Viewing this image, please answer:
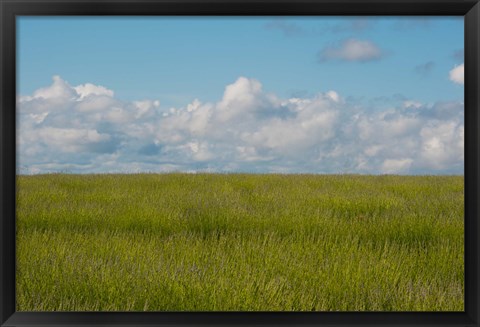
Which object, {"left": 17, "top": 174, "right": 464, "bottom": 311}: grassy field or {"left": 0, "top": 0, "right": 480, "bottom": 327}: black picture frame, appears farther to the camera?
{"left": 17, "top": 174, "right": 464, "bottom": 311}: grassy field

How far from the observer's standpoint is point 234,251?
3693 millimetres

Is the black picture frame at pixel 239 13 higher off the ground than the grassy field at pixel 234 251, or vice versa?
the black picture frame at pixel 239 13

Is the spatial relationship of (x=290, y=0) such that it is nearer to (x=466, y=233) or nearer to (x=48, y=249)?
(x=466, y=233)

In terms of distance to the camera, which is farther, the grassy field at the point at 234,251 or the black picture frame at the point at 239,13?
the grassy field at the point at 234,251

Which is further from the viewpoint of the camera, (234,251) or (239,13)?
(234,251)

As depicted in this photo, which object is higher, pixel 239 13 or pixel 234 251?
pixel 239 13

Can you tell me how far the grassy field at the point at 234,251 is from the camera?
272cm

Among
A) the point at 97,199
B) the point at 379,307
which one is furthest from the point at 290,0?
the point at 97,199

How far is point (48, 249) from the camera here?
12.1 ft

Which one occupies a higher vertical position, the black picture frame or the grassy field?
the black picture frame

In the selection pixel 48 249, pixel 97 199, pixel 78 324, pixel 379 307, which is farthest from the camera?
pixel 97 199

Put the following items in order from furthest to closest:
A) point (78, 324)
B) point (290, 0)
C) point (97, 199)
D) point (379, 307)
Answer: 1. point (97, 199)
2. point (379, 307)
3. point (290, 0)
4. point (78, 324)

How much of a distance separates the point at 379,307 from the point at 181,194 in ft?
14.1

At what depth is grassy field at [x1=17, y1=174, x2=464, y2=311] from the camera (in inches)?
107
